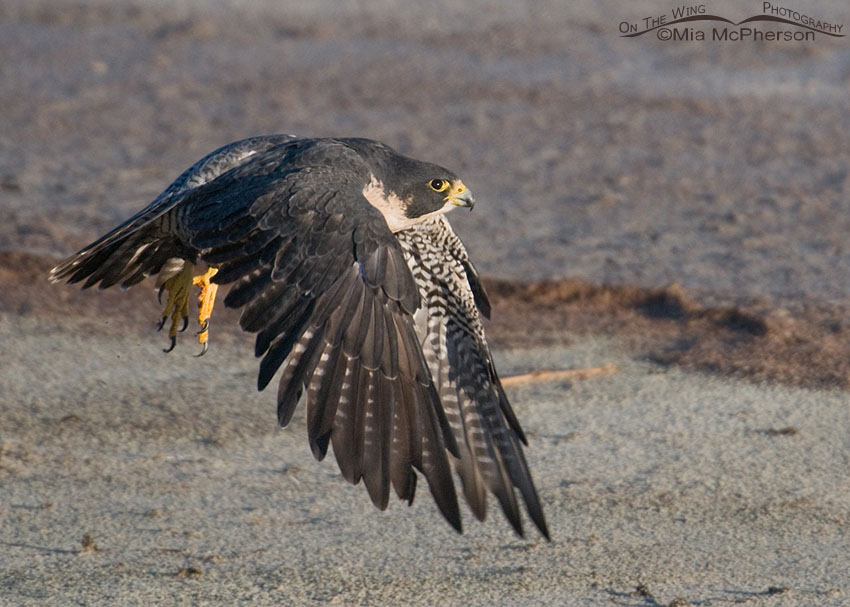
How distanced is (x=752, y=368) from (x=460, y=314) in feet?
5.71

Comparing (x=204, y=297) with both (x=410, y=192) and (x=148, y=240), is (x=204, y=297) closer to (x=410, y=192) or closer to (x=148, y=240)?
(x=148, y=240)

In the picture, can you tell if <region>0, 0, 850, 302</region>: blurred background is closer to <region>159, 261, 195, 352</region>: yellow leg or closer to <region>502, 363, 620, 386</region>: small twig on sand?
<region>502, 363, 620, 386</region>: small twig on sand

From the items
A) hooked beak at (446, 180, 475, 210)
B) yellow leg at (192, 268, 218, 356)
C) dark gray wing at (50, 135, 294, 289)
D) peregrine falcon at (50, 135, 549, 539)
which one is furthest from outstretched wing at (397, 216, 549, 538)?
yellow leg at (192, 268, 218, 356)

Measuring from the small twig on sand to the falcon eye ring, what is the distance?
3.48 feet

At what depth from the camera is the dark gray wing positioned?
4.38m

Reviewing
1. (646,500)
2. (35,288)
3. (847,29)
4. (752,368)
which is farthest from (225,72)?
(646,500)

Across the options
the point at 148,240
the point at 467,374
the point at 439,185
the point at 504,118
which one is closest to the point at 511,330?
the point at 439,185

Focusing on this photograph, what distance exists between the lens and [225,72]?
10.4 meters

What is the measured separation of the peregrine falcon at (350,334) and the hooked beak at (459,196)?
0.54 metres

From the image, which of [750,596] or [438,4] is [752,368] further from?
[438,4]

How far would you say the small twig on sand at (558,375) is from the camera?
17.9 feet

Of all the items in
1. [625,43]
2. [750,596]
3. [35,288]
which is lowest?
[750,596]

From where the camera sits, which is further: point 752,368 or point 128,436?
point 752,368

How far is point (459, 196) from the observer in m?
4.79
